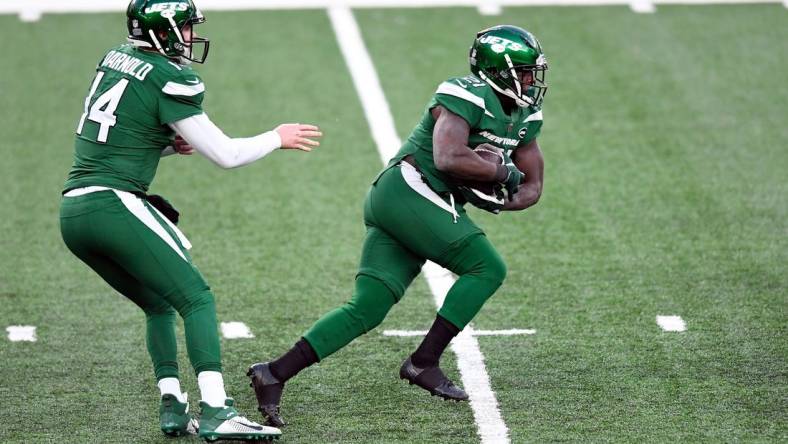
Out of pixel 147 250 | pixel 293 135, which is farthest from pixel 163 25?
pixel 147 250

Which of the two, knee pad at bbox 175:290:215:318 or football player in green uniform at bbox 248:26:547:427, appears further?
football player in green uniform at bbox 248:26:547:427

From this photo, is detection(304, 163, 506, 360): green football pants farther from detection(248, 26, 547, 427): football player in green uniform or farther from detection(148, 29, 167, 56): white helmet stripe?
detection(148, 29, 167, 56): white helmet stripe

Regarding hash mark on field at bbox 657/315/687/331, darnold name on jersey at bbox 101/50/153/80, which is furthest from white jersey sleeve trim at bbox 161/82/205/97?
hash mark on field at bbox 657/315/687/331

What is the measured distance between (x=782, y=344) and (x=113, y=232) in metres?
2.93

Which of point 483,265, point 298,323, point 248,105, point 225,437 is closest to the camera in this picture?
point 225,437

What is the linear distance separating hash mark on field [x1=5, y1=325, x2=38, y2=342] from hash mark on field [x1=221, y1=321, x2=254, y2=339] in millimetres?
849

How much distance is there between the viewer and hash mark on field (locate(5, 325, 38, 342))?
616 centimetres

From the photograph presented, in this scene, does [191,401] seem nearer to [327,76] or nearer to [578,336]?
[578,336]

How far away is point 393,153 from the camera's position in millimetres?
9000

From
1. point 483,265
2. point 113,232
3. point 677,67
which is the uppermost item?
point 113,232

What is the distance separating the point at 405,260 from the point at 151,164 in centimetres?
105

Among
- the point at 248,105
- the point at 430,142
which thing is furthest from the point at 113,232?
the point at 248,105

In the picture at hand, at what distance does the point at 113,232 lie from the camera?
4.86 metres

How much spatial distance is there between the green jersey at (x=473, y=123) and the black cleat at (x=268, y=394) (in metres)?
0.96
